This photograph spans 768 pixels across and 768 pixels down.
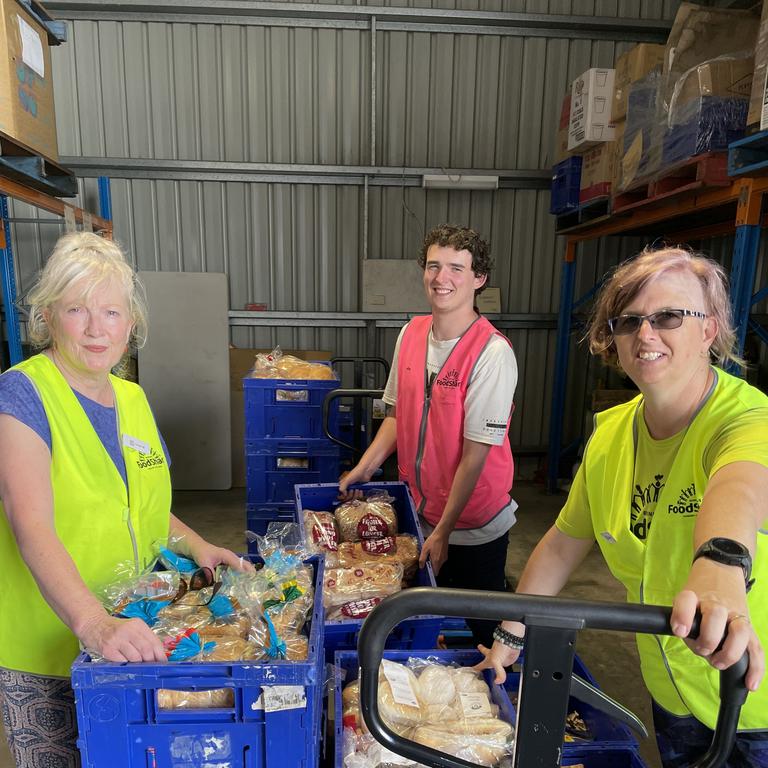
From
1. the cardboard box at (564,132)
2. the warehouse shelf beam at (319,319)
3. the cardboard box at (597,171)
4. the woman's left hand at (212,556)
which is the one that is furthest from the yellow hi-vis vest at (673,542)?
the warehouse shelf beam at (319,319)

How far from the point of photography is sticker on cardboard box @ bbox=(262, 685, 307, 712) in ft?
3.04

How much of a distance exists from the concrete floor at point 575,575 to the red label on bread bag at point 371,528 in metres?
1.37

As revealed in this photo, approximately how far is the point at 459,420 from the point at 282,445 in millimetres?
1636

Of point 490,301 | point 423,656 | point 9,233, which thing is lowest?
point 423,656

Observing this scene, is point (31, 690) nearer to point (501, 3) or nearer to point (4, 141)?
point (4, 141)

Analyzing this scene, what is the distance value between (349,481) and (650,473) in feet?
4.38

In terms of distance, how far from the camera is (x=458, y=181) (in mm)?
5527

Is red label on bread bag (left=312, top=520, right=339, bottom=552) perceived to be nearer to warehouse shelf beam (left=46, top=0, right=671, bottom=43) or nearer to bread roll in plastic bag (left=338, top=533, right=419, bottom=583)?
bread roll in plastic bag (left=338, top=533, right=419, bottom=583)

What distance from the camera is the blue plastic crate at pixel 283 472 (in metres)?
3.45

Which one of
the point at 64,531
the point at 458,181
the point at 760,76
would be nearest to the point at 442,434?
the point at 64,531

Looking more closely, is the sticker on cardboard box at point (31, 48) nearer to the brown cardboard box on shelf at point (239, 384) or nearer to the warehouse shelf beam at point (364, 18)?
the warehouse shelf beam at point (364, 18)

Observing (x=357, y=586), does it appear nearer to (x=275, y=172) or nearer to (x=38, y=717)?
(x=38, y=717)

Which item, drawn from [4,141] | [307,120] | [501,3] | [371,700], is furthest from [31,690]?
[501,3]

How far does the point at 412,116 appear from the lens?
5.57 metres
